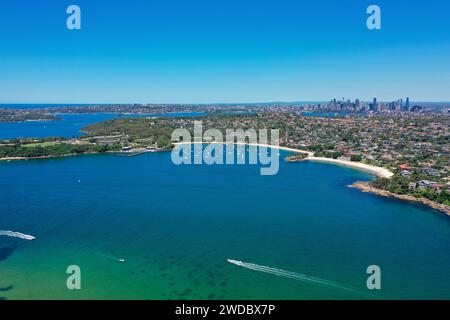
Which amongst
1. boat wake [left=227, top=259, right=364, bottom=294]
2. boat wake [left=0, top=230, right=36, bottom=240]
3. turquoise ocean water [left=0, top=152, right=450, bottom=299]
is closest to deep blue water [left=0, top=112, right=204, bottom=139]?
turquoise ocean water [left=0, top=152, right=450, bottom=299]

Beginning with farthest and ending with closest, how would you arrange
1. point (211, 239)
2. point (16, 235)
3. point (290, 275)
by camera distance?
point (16, 235)
point (211, 239)
point (290, 275)

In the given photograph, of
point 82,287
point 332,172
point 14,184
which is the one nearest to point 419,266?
point 82,287

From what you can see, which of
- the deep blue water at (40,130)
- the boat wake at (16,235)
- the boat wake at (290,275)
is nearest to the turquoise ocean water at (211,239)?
the boat wake at (290,275)

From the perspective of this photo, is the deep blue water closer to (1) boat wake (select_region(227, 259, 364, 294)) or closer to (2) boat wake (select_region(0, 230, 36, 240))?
(2) boat wake (select_region(0, 230, 36, 240))

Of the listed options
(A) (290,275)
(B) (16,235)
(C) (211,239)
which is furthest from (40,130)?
(A) (290,275)

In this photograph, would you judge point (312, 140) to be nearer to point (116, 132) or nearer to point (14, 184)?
point (116, 132)

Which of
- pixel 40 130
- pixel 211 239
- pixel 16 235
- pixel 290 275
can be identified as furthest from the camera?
pixel 40 130

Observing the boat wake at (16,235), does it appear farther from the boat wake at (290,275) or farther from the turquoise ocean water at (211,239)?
the boat wake at (290,275)

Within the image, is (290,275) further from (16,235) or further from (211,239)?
(16,235)
